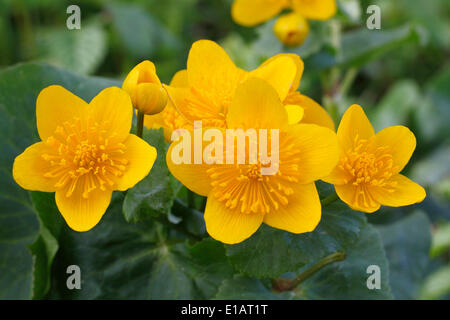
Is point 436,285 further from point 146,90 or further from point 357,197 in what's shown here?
point 146,90

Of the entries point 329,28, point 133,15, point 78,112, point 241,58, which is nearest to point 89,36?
point 133,15

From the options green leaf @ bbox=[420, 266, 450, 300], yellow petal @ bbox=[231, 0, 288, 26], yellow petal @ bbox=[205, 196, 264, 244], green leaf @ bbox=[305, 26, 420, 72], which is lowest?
green leaf @ bbox=[420, 266, 450, 300]

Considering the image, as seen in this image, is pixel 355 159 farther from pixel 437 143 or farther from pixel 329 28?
pixel 437 143

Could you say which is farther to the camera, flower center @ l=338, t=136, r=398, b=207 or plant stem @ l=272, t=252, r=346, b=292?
plant stem @ l=272, t=252, r=346, b=292

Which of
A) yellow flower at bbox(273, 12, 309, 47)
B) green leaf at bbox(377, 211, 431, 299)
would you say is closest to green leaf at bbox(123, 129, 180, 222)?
yellow flower at bbox(273, 12, 309, 47)

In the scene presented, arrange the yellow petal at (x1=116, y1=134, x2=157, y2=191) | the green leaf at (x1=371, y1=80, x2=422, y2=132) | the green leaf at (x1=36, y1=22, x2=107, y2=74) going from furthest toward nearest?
the green leaf at (x1=371, y1=80, x2=422, y2=132)
the green leaf at (x1=36, y1=22, x2=107, y2=74)
the yellow petal at (x1=116, y1=134, x2=157, y2=191)

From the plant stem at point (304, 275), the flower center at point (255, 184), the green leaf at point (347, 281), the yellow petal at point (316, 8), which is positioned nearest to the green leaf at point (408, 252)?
the green leaf at point (347, 281)

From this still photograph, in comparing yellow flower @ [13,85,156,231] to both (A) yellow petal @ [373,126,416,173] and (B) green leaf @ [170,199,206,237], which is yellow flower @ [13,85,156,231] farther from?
(A) yellow petal @ [373,126,416,173]
